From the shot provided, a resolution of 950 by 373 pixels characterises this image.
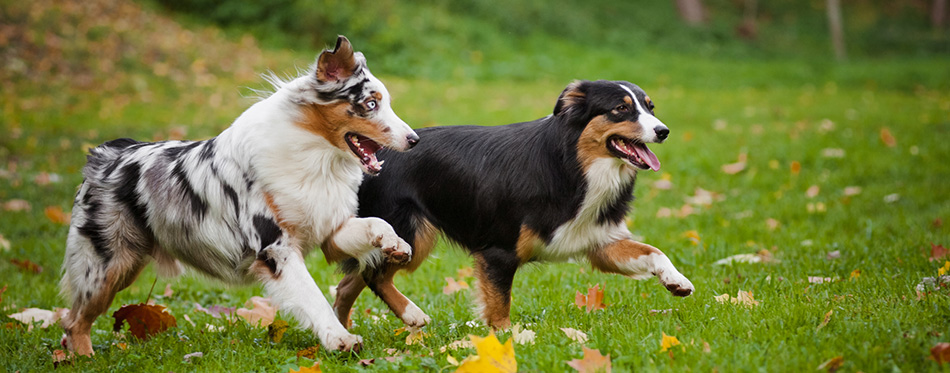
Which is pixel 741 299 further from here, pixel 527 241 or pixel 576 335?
pixel 527 241

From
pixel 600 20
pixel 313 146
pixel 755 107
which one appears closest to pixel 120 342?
pixel 313 146

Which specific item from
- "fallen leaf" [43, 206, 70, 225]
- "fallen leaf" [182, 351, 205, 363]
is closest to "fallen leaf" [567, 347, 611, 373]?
"fallen leaf" [182, 351, 205, 363]

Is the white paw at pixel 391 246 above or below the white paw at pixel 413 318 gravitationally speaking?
above

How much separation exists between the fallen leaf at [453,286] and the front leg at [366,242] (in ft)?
5.04

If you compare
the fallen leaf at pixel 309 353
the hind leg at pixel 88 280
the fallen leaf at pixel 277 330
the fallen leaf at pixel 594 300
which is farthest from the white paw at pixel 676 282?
the hind leg at pixel 88 280

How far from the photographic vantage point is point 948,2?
110ft

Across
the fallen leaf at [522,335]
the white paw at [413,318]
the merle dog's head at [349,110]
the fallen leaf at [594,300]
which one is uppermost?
the merle dog's head at [349,110]

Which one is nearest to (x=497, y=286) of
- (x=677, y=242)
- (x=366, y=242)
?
(x=366, y=242)

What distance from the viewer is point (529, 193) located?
4.27m

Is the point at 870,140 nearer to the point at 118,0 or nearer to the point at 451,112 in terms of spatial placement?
the point at 451,112

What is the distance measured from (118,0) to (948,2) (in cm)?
3281

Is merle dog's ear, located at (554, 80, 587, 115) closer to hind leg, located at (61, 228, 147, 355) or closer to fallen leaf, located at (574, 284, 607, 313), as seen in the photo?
fallen leaf, located at (574, 284, 607, 313)

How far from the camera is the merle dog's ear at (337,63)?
3.86 metres

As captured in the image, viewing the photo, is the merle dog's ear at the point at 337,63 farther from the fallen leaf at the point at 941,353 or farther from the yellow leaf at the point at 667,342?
the fallen leaf at the point at 941,353
